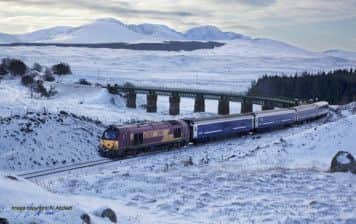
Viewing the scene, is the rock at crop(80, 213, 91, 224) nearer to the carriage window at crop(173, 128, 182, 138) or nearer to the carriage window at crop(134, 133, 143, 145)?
the carriage window at crop(134, 133, 143, 145)

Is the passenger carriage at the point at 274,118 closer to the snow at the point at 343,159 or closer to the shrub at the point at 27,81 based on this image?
the snow at the point at 343,159

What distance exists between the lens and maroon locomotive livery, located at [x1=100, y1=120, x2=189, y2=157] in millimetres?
42234

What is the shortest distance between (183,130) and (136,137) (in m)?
7.43

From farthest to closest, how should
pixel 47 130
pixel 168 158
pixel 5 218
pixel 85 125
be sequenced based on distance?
pixel 85 125
pixel 47 130
pixel 168 158
pixel 5 218

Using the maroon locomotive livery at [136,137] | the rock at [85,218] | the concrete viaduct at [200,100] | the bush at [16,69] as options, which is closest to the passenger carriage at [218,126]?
the maroon locomotive livery at [136,137]

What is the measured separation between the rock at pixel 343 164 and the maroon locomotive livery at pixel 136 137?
1713 cm

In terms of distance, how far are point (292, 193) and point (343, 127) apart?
18.6 metres

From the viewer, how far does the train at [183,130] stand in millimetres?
42594

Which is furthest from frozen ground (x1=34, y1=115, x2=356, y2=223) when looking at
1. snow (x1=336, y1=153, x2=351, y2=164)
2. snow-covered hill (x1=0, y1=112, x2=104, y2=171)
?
snow-covered hill (x1=0, y1=112, x2=104, y2=171)

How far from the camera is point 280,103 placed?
104 metres

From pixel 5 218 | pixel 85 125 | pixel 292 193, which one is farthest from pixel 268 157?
pixel 5 218

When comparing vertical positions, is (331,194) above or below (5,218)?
below

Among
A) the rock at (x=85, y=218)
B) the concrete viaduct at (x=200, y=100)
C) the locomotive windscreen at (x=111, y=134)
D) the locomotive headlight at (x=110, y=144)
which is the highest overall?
the rock at (x=85, y=218)

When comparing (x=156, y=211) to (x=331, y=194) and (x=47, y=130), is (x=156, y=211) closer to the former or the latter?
(x=331, y=194)
